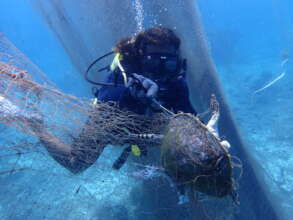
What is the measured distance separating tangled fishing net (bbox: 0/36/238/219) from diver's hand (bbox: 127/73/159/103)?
334 millimetres

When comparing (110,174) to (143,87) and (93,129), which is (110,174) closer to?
(93,129)

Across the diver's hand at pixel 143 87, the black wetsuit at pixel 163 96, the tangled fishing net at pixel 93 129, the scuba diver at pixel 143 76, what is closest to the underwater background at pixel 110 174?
the tangled fishing net at pixel 93 129

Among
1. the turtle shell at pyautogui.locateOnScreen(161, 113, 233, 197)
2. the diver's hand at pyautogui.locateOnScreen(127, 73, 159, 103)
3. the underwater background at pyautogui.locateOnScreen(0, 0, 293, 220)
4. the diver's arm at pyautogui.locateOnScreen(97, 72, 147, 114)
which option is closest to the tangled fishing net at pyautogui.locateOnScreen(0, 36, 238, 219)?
the turtle shell at pyautogui.locateOnScreen(161, 113, 233, 197)

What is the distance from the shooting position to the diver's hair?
3168 mm

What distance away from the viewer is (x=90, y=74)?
809 cm

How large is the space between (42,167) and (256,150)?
7.47 m

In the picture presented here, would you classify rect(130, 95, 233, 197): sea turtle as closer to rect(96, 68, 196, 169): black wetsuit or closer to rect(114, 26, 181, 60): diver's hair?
rect(96, 68, 196, 169): black wetsuit

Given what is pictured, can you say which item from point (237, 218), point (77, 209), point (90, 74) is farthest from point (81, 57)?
point (237, 218)

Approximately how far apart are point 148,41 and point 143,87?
974 mm

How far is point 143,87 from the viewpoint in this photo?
8.21ft

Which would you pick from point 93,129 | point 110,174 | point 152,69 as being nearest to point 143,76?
point 152,69

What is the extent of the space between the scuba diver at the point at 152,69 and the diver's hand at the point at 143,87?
405 mm

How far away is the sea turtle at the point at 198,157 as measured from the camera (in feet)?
5.59

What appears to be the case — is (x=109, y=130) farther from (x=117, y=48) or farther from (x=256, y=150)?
(x=256, y=150)
